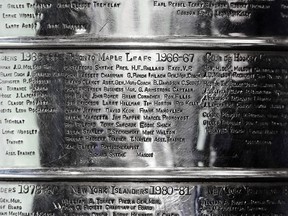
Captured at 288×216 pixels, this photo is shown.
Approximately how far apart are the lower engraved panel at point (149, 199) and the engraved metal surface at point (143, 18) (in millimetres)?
354

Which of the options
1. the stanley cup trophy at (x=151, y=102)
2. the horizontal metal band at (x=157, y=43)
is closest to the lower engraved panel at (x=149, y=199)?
the stanley cup trophy at (x=151, y=102)

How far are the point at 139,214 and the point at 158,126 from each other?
21 centimetres

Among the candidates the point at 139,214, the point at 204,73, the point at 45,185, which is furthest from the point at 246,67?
the point at 45,185

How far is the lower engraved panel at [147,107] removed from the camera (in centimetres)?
91

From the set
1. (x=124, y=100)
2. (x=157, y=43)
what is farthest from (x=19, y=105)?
(x=157, y=43)

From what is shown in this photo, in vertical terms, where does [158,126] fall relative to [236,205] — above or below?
above

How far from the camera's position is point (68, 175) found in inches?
36.0

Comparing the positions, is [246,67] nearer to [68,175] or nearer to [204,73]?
[204,73]

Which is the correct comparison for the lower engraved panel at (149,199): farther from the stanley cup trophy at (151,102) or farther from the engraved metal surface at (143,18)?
the engraved metal surface at (143,18)

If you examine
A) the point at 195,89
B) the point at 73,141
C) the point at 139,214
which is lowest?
the point at 139,214

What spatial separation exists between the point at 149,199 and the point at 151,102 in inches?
8.9

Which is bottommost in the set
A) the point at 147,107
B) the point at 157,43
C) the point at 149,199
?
the point at 149,199

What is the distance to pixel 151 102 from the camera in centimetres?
91

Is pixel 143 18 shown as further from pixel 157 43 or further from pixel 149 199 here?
pixel 149 199
